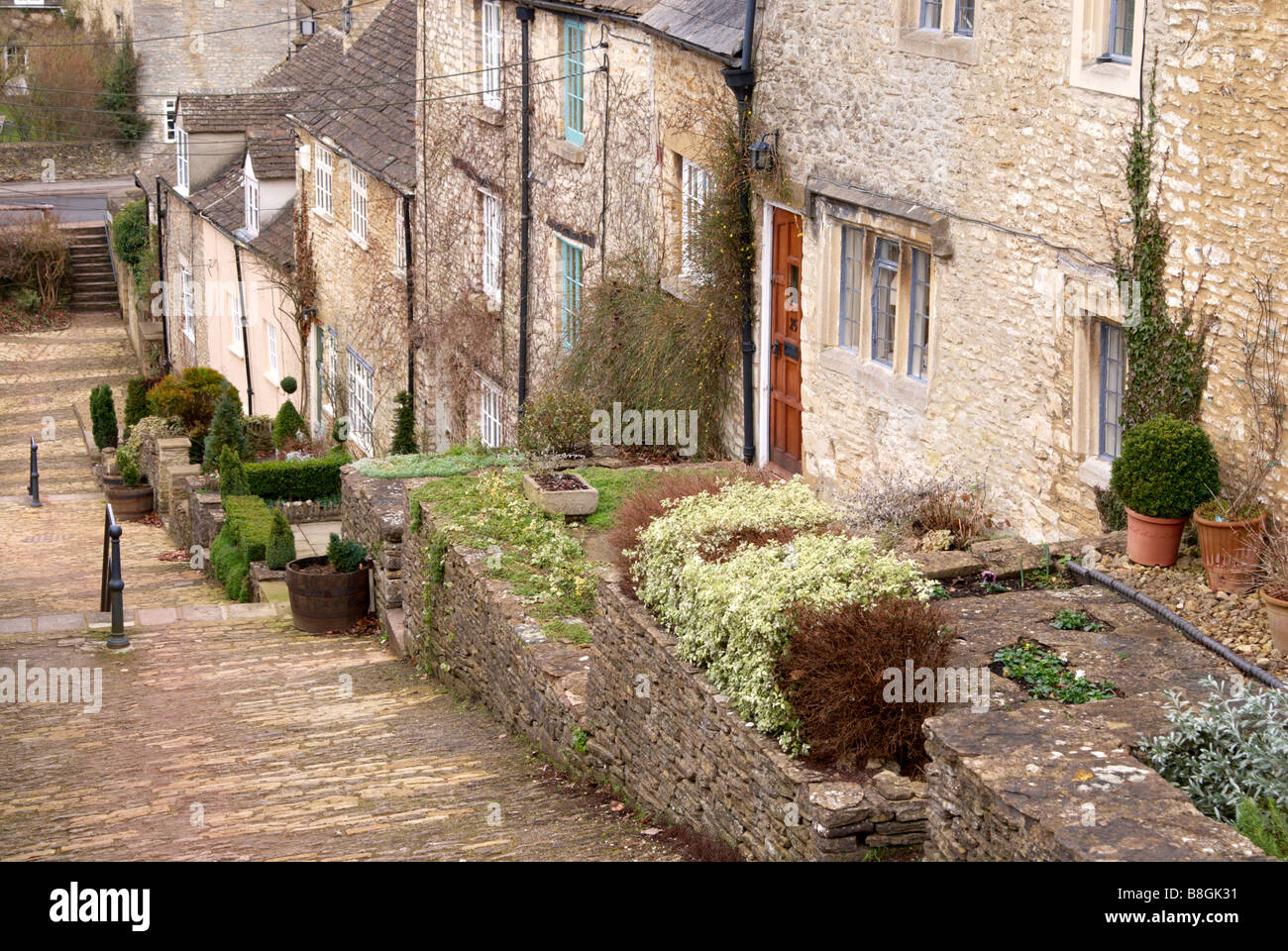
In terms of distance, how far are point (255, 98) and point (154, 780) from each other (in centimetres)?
2138

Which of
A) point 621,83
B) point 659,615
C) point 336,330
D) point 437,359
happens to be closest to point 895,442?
A: point 659,615

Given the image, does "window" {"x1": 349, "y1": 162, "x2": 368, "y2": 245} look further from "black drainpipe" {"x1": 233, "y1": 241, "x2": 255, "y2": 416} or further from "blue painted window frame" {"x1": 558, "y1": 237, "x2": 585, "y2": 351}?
"blue painted window frame" {"x1": 558, "y1": 237, "x2": 585, "y2": 351}

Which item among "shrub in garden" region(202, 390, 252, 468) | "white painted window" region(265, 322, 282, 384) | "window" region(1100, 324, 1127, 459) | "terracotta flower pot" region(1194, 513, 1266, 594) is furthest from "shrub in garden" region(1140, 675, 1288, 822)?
"white painted window" region(265, 322, 282, 384)

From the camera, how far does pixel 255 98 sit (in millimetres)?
27672

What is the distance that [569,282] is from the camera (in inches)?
626

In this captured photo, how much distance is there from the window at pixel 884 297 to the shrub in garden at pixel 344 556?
5638mm

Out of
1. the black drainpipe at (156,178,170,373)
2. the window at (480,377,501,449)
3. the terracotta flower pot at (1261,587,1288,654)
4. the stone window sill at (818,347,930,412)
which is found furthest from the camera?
the black drainpipe at (156,178,170,373)

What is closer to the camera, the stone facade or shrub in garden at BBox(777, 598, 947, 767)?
shrub in garden at BBox(777, 598, 947, 767)

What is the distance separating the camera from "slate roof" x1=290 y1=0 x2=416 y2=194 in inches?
819

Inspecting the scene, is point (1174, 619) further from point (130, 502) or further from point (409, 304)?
point (130, 502)

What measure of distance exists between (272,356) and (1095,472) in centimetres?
2054

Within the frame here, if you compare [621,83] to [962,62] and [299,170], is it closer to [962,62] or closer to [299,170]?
[962,62]

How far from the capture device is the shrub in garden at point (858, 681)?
6062 millimetres

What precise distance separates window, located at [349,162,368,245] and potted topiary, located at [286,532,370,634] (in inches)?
357
